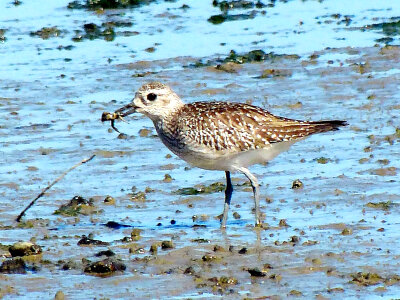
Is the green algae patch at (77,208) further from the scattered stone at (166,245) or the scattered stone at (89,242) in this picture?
the scattered stone at (166,245)

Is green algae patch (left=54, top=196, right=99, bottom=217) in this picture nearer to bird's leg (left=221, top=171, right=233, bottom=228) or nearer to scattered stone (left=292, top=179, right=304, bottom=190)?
bird's leg (left=221, top=171, right=233, bottom=228)

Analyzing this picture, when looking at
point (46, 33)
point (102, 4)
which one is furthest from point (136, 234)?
point (102, 4)

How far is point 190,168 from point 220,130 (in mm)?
1837

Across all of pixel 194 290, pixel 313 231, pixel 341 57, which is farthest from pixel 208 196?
pixel 341 57

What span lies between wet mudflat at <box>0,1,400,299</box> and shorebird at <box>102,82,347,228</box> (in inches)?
21.2

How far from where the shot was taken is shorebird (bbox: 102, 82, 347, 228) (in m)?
11.3

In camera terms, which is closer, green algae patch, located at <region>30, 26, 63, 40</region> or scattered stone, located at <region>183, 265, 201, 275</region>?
scattered stone, located at <region>183, 265, 201, 275</region>

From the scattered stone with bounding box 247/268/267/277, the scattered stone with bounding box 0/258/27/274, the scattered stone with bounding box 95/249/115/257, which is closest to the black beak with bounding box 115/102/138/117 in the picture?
the scattered stone with bounding box 95/249/115/257

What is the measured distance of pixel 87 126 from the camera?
14695mm

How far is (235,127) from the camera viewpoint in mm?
11375

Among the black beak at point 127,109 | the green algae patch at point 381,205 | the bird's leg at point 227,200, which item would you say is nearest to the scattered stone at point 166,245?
the bird's leg at point 227,200

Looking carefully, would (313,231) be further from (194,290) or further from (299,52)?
(299,52)

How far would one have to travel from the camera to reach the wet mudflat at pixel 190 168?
9.55 metres

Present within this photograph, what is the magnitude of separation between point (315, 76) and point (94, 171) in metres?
4.81
